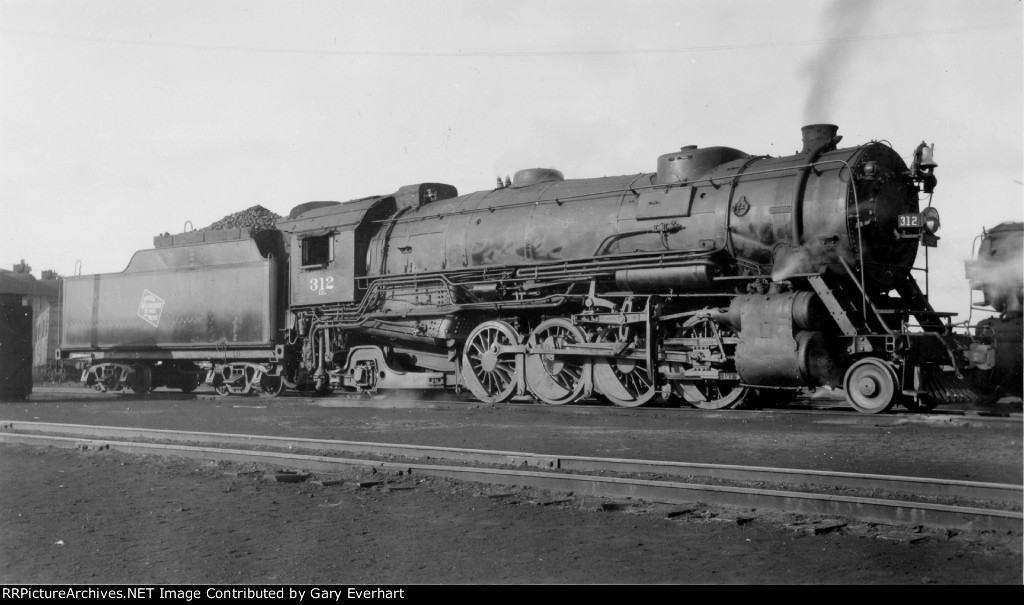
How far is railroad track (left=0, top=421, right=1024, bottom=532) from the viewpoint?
492cm

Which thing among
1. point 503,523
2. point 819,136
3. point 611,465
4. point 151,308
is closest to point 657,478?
point 611,465

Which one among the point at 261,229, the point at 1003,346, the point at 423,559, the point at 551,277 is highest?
the point at 261,229

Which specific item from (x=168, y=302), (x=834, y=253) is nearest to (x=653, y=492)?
(x=834, y=253)

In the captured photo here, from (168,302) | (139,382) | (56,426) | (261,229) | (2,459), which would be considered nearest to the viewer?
(2,459)

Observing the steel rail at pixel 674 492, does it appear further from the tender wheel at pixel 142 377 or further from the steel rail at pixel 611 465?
the tender wheel at pixel 142 377

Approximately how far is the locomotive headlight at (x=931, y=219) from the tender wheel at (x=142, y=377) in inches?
620

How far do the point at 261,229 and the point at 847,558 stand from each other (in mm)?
14313

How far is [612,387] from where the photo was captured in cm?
1197

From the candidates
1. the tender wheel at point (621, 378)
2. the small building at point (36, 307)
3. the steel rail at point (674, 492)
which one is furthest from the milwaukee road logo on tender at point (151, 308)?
the tender wheel at point (621, 378)

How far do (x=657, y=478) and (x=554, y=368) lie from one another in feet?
19.6

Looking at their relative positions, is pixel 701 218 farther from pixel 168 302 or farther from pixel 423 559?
pixel 168 302

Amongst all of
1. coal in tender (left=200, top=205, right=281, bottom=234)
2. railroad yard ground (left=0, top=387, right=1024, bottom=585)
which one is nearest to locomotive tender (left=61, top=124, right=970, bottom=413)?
railroad yard ground (left=0, top=387, right=1024, bottom=585)

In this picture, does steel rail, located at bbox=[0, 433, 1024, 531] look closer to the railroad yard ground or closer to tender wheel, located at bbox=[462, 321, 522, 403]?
the railroad yard ground

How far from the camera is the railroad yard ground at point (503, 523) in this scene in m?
4.25
